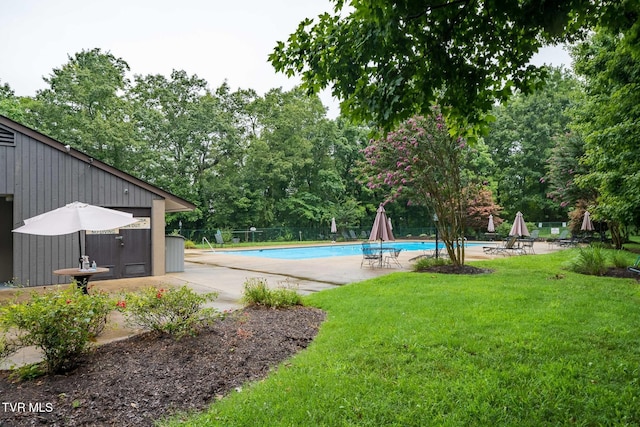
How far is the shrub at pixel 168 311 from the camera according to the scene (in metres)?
4.20

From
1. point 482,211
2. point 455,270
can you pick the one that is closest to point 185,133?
point 482,211

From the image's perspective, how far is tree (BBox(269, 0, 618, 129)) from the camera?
116 inches

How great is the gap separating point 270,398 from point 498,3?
3463 millimetres

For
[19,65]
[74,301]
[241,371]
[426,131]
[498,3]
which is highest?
[19,65]

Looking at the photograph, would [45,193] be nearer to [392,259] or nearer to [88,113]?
[392,259]

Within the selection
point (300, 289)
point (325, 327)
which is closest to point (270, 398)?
point (325, 327)

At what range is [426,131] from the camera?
988 cm

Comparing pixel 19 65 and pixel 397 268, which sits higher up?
pixel 19 65

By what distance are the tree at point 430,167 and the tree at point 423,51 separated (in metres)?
5.92

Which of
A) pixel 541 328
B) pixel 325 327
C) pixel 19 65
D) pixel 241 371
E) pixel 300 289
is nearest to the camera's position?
pixel 241 371

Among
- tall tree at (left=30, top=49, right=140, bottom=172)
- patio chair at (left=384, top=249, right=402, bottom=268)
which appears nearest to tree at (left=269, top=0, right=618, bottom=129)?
patio chair at (left=384, top=249, right=402, bottom=268)

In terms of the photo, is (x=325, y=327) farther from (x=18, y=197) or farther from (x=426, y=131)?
(x=18, y=197)

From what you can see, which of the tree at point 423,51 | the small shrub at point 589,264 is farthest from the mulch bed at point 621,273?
the tree at point 423,51

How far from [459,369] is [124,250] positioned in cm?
963
